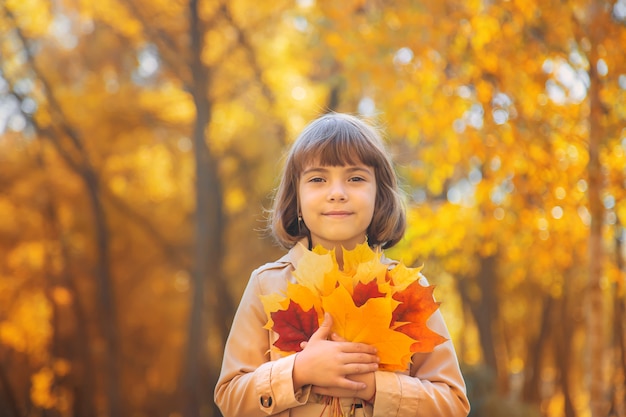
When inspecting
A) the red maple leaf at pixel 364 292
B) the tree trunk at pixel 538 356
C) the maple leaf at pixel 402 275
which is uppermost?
the maple leaf at pixel 402 275

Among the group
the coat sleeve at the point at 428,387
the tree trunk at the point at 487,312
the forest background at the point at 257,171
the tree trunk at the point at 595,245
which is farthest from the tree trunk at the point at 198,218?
the coat sleeve at the point at 428,387

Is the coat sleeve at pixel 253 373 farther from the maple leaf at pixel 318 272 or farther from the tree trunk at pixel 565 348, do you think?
the tree trunk at pixel 565 348

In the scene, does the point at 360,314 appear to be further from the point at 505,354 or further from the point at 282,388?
the point at 505,354

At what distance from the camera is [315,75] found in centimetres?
1014

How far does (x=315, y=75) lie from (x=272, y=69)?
27.1 inches

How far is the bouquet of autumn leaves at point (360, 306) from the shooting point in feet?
5.44

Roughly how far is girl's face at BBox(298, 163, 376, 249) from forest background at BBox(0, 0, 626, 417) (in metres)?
1.62

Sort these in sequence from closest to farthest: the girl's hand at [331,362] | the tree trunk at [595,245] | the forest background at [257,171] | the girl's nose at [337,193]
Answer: the girl's hand at [331,362]
the girl's nose at [337,193]
the tree trunk at [595,245]
the forest background at [257,171]

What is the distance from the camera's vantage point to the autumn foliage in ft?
5.44

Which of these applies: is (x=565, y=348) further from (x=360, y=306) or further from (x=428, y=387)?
(x=360, y=306)

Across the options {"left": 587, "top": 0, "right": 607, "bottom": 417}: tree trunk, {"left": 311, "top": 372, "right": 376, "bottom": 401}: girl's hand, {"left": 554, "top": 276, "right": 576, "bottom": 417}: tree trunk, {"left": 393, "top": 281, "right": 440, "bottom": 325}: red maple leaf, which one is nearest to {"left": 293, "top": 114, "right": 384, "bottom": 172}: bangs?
{"left": 393, "top": 281, "right": 440, "bottom": 325}: red maple leaf

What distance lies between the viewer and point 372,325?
1.66 metres

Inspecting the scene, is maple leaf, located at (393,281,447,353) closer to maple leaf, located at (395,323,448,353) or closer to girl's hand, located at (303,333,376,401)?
maple leaf, located at (395,323,448,353)

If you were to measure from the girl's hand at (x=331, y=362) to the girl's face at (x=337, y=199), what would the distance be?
28 centimetres
